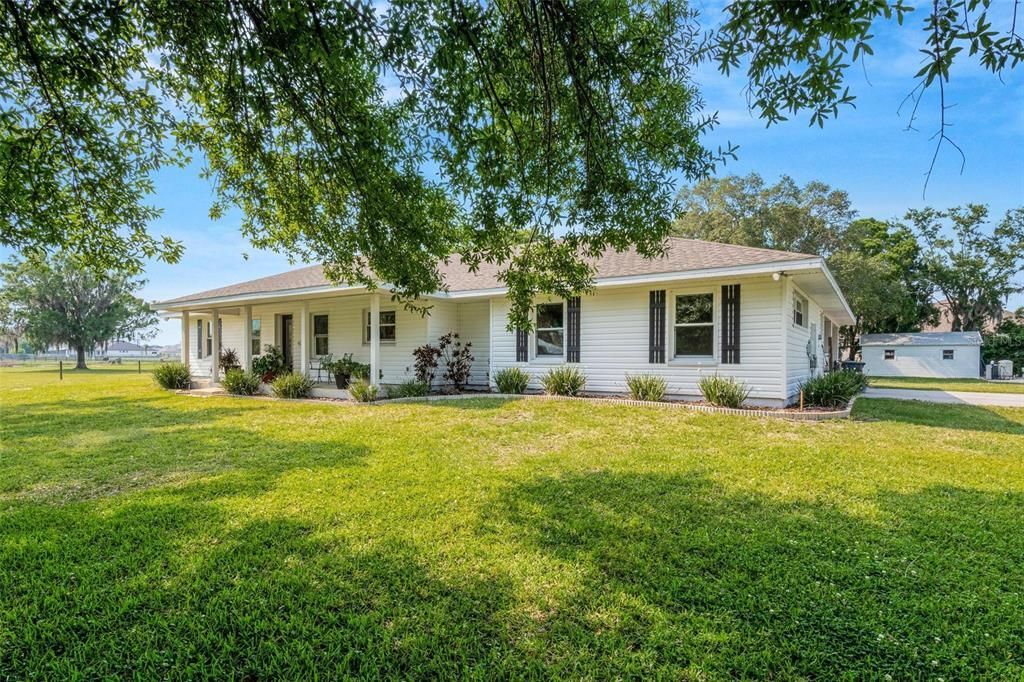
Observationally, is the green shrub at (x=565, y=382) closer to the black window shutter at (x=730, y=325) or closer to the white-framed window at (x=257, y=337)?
the black window shutter at (x=730, y=325)

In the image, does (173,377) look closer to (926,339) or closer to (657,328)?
(657,328)

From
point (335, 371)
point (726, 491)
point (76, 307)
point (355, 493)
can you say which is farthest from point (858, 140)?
point (76, 307)

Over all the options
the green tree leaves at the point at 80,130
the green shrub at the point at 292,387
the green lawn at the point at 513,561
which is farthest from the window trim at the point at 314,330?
the green tree leaves at the point at 80,130

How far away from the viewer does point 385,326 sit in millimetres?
14359

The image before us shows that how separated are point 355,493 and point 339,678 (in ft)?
8.29

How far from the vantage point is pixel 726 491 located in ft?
15.6

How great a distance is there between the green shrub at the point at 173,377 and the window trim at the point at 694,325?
14.6 meters

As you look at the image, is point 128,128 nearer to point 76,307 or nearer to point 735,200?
point 735,200

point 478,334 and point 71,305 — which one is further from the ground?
point 71,305

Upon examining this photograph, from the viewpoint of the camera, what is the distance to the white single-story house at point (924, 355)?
2831 centimetres

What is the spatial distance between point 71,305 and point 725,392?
45848 millimetres

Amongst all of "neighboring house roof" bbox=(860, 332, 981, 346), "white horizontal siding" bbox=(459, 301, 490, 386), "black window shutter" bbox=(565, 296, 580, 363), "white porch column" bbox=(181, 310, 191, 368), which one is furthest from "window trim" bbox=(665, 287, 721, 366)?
"neighboring house roof" bbox=(860, 332, 981, 346)

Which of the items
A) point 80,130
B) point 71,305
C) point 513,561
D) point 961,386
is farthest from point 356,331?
point 71,305

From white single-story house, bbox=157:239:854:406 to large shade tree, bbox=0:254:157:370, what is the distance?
2703 cm
